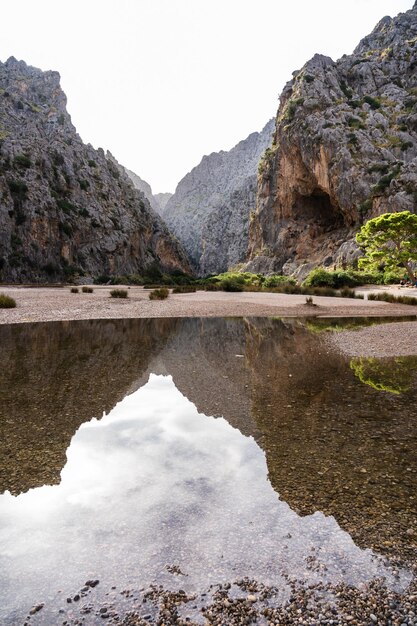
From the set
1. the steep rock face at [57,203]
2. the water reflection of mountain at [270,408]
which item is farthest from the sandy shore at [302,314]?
the steep rock face at [57,203]

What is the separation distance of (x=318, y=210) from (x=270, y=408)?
8101 centimetres

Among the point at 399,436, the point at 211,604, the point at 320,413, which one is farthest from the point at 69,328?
the point at 211,604

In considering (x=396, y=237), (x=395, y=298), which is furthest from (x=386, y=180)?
(x=395, y=298)

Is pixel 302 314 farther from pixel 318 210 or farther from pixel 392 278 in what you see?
pixel 318 210

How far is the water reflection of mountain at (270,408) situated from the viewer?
3.82 meters

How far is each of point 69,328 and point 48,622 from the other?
13.7m

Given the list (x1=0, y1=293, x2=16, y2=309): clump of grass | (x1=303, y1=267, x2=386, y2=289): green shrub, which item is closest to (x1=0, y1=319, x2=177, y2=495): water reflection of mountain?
(x1=0, y1=293, x2=16, y2=309): clump of grass

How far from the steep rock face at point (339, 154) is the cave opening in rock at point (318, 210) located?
0.65ft

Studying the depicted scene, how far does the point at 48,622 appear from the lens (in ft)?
7.76

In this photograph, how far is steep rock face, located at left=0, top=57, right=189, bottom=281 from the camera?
69875 millimetres

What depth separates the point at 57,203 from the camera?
79312 mm

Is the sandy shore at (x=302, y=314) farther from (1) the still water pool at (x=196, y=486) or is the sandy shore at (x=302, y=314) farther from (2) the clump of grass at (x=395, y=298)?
(1) the still water pool at (x=196, y=486)

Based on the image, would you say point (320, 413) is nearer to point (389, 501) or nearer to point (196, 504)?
point (389, 501)

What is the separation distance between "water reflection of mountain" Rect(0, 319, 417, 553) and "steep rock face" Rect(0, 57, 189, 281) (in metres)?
60.6
